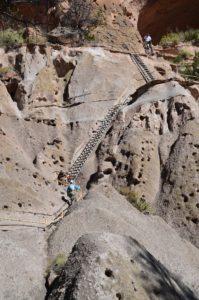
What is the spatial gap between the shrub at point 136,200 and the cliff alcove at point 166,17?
790 inches

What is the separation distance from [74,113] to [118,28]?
31.1 ft

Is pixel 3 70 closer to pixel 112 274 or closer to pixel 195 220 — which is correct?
pixel 195 220

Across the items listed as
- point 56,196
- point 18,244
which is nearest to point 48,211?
point 56,196

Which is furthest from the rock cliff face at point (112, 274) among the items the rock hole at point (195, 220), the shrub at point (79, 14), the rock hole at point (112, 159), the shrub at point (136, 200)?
the shrub at point (79, 14)

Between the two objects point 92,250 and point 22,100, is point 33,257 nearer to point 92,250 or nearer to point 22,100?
point 92,250

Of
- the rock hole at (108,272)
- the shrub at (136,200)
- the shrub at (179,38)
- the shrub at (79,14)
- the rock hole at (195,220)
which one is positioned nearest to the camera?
the rock hole at (108,272)

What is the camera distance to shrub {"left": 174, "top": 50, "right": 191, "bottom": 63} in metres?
28.9

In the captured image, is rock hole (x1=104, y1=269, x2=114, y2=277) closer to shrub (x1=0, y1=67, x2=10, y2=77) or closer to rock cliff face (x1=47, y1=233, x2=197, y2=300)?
rock cliff face (x1=47, y1=233, x2=197, y2=300)

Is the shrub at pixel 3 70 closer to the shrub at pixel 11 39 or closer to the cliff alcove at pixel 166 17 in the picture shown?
the shrub at pixel 11 39

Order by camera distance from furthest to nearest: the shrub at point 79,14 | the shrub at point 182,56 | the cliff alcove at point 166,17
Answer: the cliff alcove at point 166,17, the shrub at point 79,14, the shrub at point 182,56

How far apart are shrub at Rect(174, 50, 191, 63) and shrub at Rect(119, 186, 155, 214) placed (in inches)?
533

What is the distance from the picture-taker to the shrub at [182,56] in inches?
1137

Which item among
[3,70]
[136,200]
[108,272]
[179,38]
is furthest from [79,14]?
Result: [108,272]

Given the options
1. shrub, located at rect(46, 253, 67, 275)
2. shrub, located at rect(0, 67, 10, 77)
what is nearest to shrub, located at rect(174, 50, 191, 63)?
shrub, located at rect(0, 67, 10, 77)
